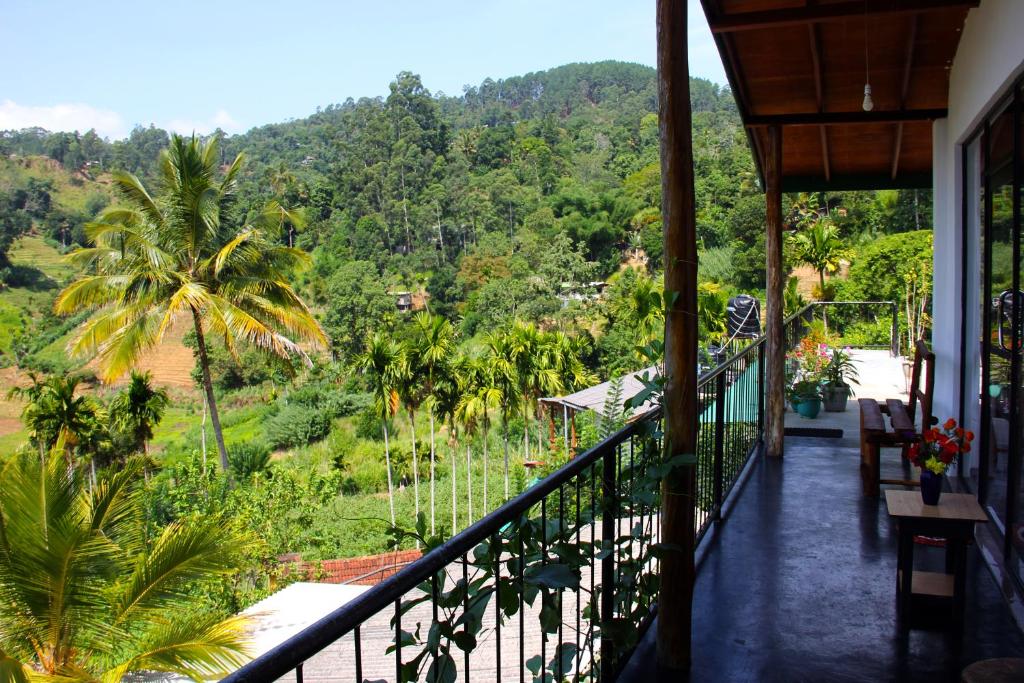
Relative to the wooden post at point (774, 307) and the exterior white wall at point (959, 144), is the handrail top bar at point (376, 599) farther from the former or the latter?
the wooden post at point (774, 307)

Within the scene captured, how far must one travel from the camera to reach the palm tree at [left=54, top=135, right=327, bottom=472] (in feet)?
62.0

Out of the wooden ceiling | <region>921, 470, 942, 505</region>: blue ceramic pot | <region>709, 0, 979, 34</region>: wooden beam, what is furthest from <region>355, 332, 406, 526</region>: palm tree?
<region>921, 470, 942, 505</region>: blue ceramic pot

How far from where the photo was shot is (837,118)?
6.48 metres

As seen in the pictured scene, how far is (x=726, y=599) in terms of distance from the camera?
11.7 ft

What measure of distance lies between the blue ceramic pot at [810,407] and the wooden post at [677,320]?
625 centimetres

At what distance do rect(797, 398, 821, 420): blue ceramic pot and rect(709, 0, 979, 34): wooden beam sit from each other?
4724 millimetres

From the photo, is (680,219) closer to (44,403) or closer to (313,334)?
(313,334)

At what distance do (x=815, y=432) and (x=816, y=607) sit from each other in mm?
4534

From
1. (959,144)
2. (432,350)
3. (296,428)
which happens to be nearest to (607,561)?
(959,144)

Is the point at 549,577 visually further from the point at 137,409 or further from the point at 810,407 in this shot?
the point at 137,409

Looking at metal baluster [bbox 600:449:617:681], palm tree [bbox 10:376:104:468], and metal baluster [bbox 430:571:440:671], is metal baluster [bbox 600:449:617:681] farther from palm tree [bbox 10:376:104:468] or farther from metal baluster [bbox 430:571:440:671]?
palm tree [bbox 10:376:104:468]

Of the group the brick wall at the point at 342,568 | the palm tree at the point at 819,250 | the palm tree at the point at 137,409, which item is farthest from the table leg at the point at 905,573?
the palm tree at the point at 137,409

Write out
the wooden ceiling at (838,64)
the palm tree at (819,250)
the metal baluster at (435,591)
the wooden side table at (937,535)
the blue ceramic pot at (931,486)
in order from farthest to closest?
the palm tree at (819,250) → the wooden ceiling at (838,64) → the blue ceramic pot at (931,486) → the wooden side table at (937,535) → the metal baluster at (435,591)

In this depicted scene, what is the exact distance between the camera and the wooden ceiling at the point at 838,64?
15.3 feet
